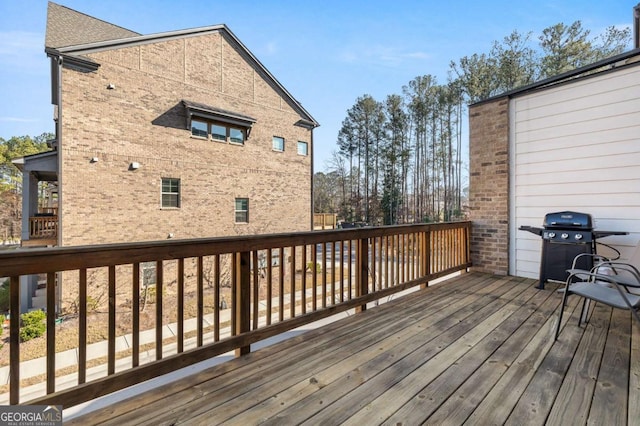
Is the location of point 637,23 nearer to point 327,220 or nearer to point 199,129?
point 199,129

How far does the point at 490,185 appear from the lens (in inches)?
184

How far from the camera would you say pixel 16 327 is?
1.34 m

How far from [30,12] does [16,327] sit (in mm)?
11863

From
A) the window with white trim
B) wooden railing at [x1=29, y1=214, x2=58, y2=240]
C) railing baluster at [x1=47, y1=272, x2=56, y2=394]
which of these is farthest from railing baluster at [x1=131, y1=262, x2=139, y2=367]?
the window with white trim

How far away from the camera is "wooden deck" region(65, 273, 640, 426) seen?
1.45 metres

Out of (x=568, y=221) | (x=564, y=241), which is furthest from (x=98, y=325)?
(x=568, y=221)

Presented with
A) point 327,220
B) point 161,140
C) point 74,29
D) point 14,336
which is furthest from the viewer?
point 327,220

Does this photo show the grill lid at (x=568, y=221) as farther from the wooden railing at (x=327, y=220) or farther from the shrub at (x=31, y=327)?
the wooden railing at (x=327, y=220)

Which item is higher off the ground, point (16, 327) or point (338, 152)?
point (338, 152)

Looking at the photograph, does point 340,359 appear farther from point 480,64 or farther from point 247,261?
point 480,64

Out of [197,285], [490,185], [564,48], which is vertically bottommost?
[197,285]

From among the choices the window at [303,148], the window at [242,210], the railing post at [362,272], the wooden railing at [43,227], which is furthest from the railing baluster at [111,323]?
the window at [303,148]

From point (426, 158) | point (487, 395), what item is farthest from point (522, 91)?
point (426, 158)

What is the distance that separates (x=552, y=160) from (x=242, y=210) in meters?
9.52
